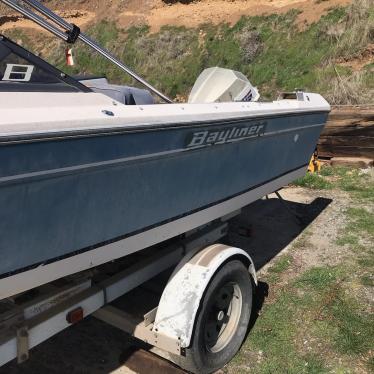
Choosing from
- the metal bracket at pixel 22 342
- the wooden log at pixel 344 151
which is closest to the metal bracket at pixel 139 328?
the metal bracket at pixel 22 342

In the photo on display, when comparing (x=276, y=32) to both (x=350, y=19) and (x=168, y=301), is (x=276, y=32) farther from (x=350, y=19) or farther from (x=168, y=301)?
(x=168, y=301)

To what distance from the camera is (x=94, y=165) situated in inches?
103

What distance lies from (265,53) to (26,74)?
1706 centimetres

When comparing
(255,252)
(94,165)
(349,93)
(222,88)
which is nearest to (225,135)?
(222,88)

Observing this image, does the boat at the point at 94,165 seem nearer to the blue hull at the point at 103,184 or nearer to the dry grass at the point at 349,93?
the blue hull at the point at 103,184

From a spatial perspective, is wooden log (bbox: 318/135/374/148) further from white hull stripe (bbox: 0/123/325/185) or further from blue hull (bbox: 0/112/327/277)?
white hull stripe (bbox: 0/123/325/185)

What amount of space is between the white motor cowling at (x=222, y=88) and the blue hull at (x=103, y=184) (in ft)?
2.14

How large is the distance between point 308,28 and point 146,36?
10439 millimetres

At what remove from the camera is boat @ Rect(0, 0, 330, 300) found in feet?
7.73

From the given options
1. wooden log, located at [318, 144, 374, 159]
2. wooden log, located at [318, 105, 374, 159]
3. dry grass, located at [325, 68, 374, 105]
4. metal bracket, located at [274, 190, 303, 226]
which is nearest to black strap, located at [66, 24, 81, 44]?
metal bracket, located at [274, 190, 303, 226]

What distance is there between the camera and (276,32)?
1992cm

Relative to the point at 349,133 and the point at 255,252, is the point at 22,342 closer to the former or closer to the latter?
the point at 255,252

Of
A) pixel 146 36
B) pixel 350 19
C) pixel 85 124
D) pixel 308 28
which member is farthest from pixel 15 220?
pixel 146 36

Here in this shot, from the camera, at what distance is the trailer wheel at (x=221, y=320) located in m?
3.13
